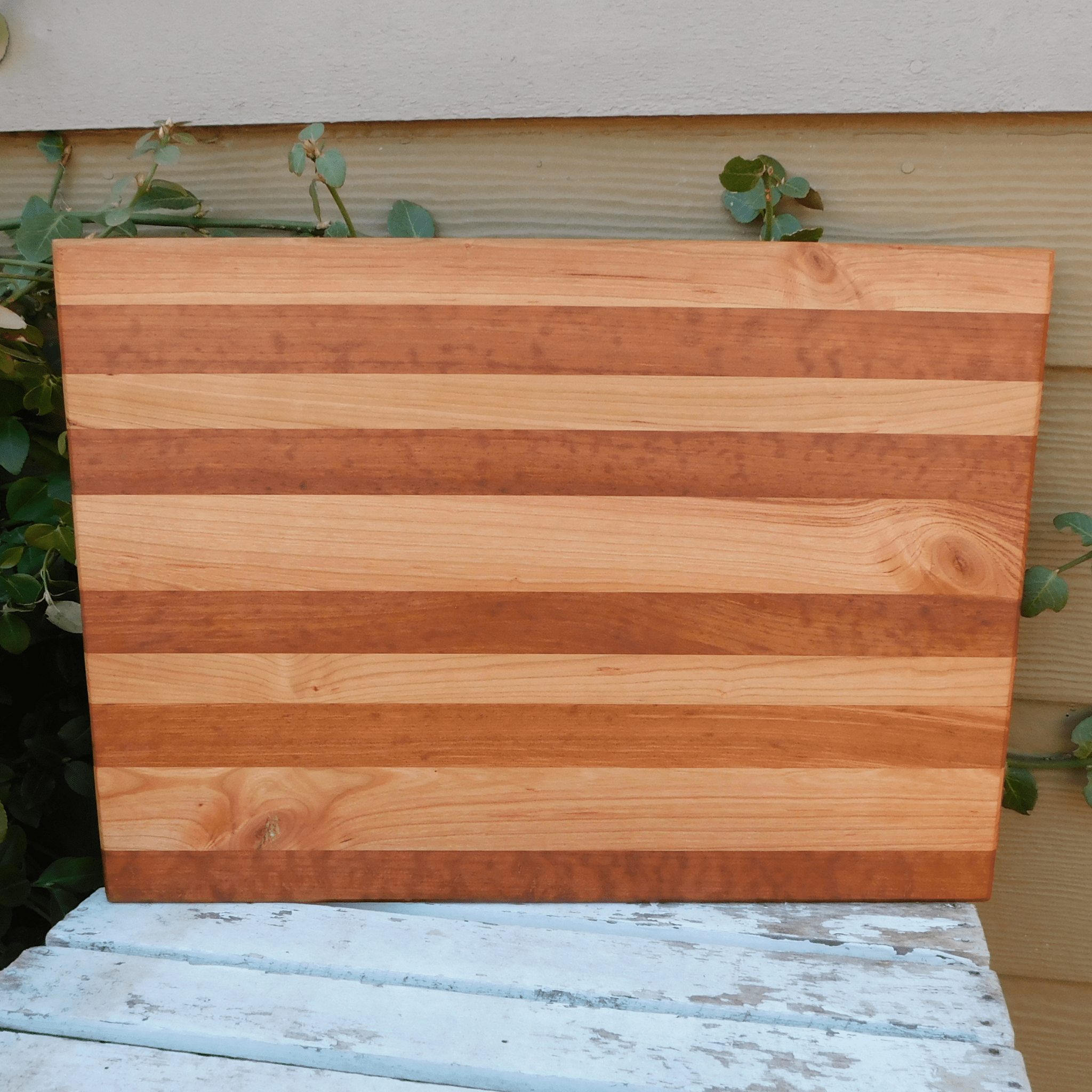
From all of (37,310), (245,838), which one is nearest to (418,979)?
(245,838)

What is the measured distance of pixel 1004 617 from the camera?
0.71m

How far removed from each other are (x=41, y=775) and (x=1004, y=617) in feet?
3.10

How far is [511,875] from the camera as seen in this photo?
73cm

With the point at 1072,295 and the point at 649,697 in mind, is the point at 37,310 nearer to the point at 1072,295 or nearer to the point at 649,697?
the point at 649,697

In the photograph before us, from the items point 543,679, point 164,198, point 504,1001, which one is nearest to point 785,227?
point 543,679

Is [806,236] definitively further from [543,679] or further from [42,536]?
[42,536]

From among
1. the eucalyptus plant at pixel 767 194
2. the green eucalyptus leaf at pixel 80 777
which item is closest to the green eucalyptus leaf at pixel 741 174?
the eucalyptus plant at pixel 767 194

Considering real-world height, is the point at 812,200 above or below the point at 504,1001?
above

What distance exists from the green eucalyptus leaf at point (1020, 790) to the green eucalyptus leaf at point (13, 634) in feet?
3.16

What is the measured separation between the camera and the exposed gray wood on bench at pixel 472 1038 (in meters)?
0.54

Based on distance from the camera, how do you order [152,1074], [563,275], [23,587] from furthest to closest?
[23,587]
[563,275]
[152,1074]

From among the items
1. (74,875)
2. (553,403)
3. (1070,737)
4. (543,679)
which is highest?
(553,403)

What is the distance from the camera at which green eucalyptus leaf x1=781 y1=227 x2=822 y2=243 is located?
2.41 feet

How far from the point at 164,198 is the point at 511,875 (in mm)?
667
